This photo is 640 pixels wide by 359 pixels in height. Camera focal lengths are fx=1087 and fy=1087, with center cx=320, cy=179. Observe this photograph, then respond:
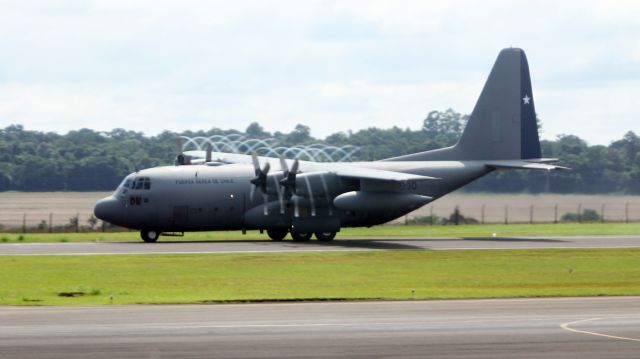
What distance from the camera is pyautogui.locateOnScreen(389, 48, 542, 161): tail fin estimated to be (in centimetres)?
6141

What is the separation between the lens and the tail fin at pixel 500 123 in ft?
201

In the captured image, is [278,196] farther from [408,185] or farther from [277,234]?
[408,185]

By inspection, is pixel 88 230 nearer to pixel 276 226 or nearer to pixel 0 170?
pixel 276 226

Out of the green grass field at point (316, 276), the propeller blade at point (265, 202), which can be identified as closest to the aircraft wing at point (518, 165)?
the green grass field at point (316, 276)

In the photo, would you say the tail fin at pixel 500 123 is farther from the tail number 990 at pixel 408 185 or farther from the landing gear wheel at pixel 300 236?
the landing gear wheel at pixel 300 236

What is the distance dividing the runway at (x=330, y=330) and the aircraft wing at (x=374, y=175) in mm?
22923

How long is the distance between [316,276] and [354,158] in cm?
6594

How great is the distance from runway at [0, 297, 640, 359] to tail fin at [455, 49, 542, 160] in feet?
103

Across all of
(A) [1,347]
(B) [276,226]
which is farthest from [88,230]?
(A) [1,347]

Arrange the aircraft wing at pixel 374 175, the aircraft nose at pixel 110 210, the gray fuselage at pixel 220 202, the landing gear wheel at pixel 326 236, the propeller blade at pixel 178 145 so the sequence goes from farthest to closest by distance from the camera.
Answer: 1. the propeller blade at pixel 178 145
2. the landing gear wheel at pixel 326 236
3. the gray fuselage at pixel 220 202
4. the aircraft nose at pixel 110 210
5. the aircraft wing at pixel 374 175

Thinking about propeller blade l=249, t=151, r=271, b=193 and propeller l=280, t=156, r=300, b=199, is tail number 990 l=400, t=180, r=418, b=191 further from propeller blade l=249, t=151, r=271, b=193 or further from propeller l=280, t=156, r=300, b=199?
propeller blade l=249, t=151, r=271, b=193

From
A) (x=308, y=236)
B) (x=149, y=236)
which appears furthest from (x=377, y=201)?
(x=149, y=236)

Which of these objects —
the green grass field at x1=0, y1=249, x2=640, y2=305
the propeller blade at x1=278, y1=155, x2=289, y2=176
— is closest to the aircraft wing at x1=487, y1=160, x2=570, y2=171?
the green grass field at x1=0, y1=249, x2=640, y2=305

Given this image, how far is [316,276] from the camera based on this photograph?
134 ft
